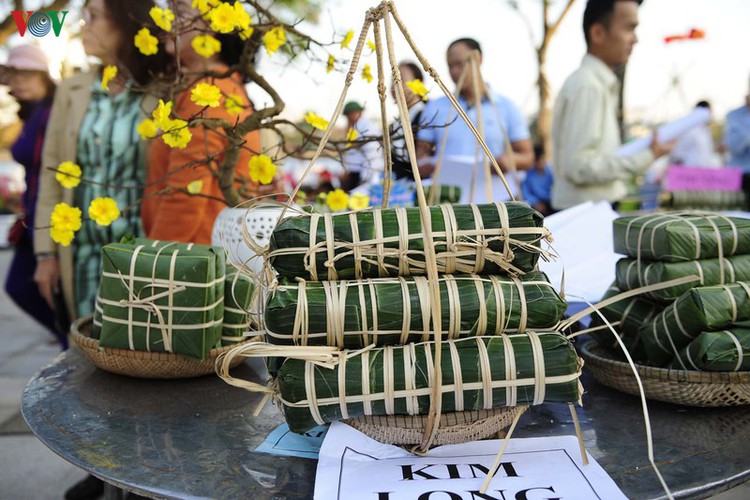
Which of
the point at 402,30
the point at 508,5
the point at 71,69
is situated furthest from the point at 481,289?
the point at 508,5

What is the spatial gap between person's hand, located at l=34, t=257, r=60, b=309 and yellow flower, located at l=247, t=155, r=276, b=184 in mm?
1450

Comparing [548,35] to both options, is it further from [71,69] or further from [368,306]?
[368,306]

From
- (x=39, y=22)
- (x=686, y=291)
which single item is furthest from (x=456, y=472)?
(x=39, y=22)

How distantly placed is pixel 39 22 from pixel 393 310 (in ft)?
3.60

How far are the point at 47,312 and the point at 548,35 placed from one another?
28.0ft

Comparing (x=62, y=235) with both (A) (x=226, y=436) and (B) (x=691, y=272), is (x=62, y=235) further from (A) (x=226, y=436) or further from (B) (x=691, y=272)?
(B) (x=691, y=272)

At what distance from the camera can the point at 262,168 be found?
55.4 inches

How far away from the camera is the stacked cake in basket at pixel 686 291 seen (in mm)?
1062

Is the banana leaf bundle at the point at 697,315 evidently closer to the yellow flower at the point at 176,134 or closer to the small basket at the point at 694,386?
the small basket at the point at 694,386

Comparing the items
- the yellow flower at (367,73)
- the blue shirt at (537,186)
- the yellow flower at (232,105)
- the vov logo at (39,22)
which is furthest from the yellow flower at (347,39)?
the blue shirt at (537,186)

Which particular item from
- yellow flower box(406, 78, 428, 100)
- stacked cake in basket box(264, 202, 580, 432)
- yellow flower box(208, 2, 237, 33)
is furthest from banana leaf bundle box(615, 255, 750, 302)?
yellow flower box(208, 2, 237, 33)

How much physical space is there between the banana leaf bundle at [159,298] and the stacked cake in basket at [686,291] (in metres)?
0.74

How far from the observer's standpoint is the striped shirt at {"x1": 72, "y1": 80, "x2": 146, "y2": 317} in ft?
7.32

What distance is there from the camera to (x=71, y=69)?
3621 millimetres
